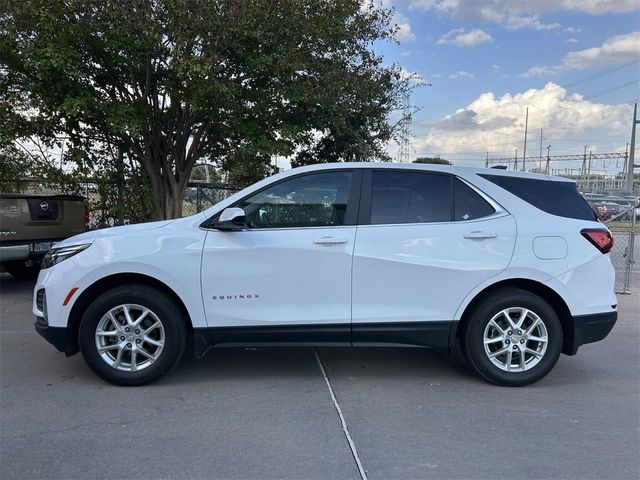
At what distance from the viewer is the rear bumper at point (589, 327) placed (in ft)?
15.2

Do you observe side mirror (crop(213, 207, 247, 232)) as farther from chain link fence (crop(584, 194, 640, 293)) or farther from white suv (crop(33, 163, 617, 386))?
chain link fence (crop(584, 194, 640, 293))

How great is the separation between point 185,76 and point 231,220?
13.5 ft

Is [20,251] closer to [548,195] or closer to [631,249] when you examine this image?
[548,195]

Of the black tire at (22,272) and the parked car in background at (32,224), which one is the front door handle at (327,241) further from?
the black tire at (22,272)

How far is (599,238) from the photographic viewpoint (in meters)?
4.67

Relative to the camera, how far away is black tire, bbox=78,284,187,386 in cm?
445

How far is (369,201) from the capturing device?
4.66 metres

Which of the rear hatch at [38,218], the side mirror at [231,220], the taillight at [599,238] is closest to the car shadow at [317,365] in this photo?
the side mirror at [231,220]

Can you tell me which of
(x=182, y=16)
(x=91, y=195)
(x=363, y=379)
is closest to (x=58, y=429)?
(x=363, y=379)

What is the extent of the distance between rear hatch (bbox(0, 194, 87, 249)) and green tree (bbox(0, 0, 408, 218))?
4.20 feet

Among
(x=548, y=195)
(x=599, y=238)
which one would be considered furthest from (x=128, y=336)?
(x=599, y=238)

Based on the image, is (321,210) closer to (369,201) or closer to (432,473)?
(369,201)

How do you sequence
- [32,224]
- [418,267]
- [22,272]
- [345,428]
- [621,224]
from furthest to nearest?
[621,224] < [22,272] < [32,224] < [418,267] < [345,428]

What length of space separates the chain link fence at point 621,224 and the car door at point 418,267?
157 inches
